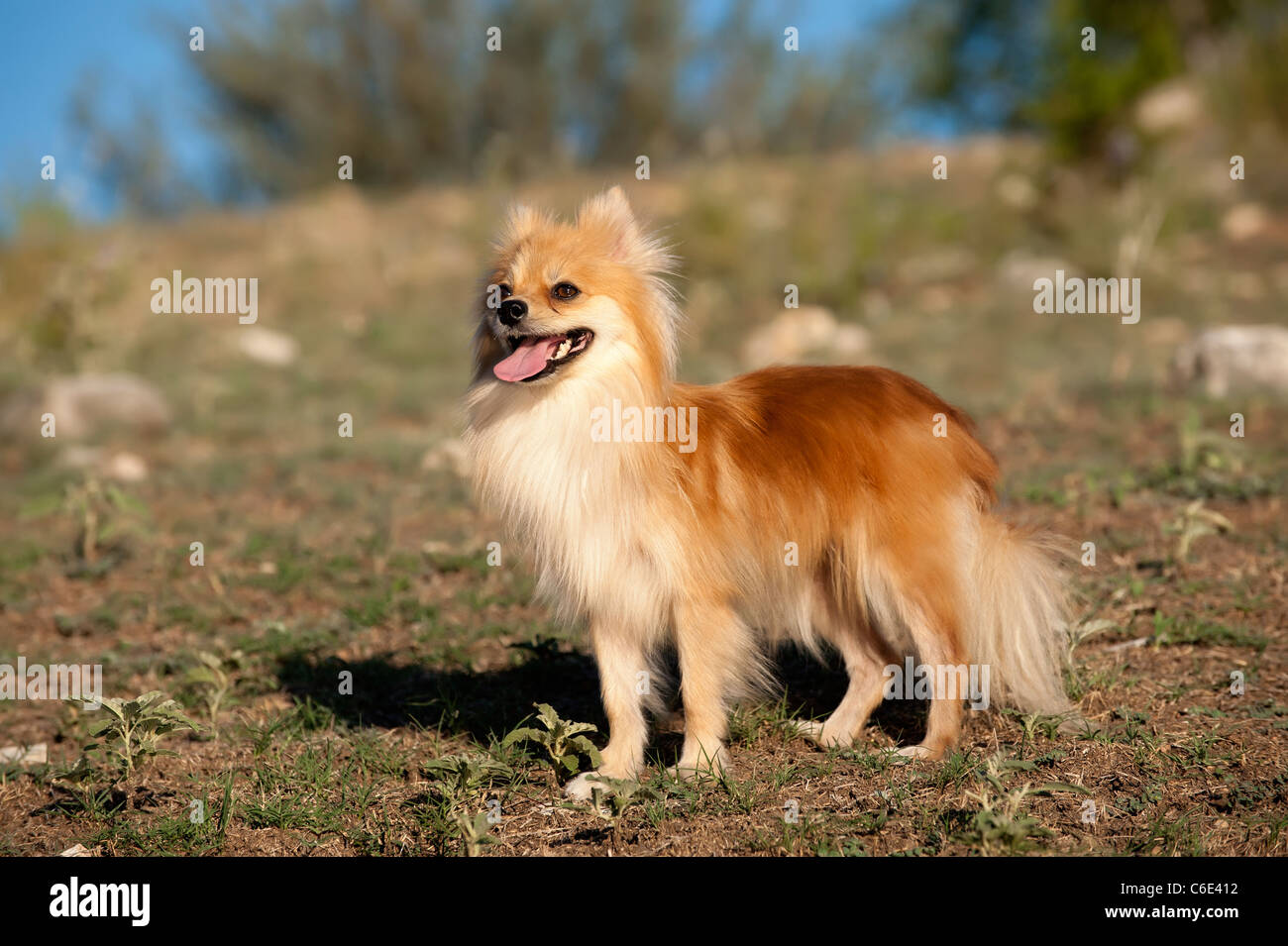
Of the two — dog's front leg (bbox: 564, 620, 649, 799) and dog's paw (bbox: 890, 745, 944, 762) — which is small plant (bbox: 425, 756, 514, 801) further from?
dog's paw (bbox: 890, 745, 944, 762)

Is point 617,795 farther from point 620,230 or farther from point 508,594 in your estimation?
point 508,594

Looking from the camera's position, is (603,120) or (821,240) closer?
(821,240)

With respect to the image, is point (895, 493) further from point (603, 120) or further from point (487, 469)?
point (603, 120)

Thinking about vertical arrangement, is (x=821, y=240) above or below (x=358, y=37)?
below

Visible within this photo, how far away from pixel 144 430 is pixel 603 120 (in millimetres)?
16160

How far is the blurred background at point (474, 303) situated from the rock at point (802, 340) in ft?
0.19

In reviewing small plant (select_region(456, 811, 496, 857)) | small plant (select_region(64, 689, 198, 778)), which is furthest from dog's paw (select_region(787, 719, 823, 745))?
small plant (select_region(64, 689, 198, 778))

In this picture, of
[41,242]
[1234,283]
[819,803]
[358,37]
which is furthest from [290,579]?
[358,37]

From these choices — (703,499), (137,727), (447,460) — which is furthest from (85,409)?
(703,499)

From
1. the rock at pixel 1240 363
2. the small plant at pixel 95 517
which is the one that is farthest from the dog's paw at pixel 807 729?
the rock at pixel 1240 363

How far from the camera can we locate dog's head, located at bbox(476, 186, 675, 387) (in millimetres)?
3850

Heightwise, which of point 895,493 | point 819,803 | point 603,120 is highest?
point 603,120

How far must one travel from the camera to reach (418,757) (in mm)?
4367

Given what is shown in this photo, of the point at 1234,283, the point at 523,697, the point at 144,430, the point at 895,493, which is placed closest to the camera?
the point at 895,493
